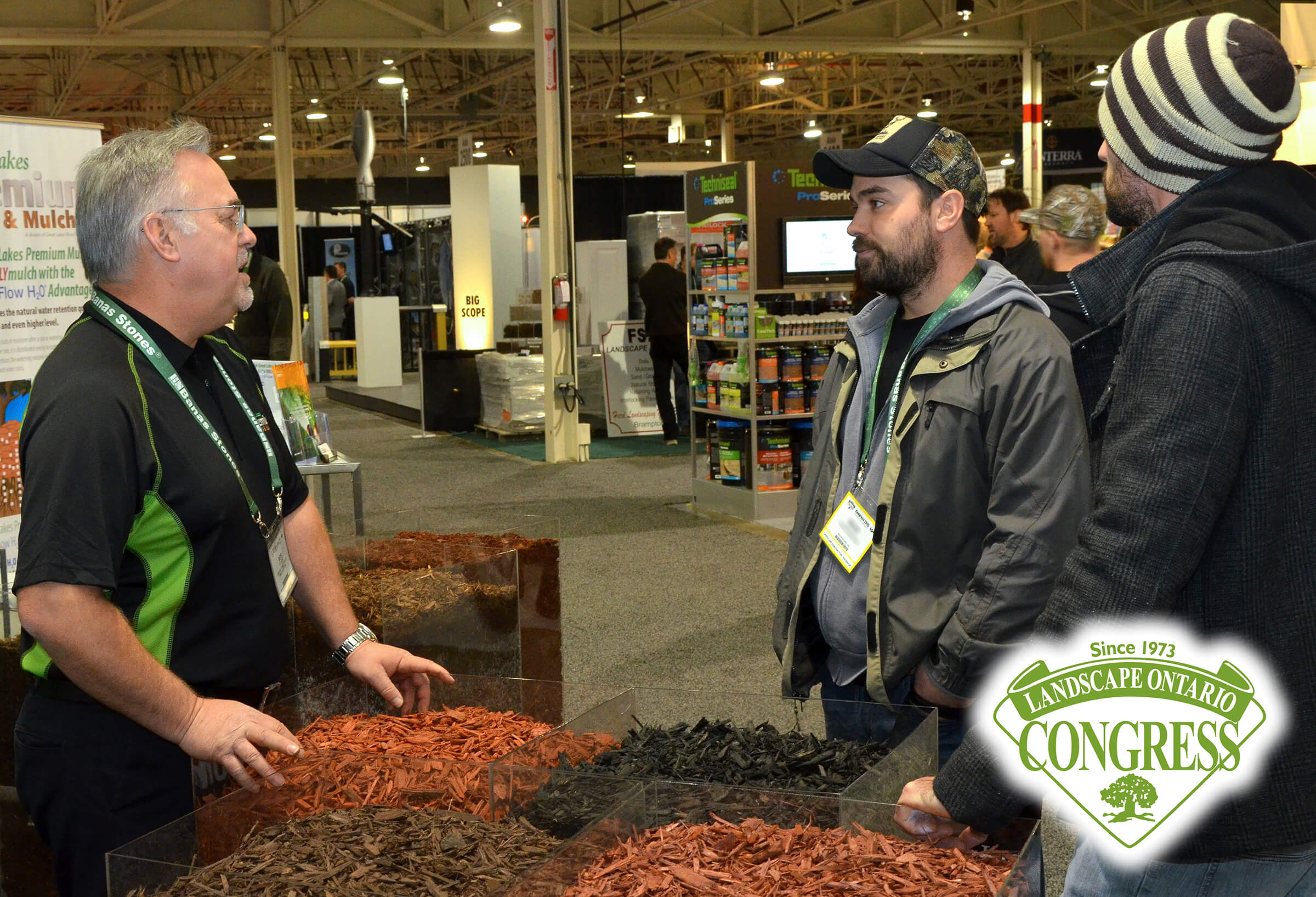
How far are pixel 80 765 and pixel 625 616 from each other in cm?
401

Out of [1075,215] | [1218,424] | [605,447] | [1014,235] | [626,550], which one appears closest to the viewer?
[1218,424]

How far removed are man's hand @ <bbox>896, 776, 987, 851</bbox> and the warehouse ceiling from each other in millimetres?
9877

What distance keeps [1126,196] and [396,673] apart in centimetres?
143

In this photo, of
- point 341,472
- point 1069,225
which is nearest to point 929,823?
point 341,472

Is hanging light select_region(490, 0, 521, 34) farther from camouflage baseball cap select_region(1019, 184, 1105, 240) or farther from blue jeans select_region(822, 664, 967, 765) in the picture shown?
blue jeans select_region(822, 664, 967, 765)

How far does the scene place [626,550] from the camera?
719 cm

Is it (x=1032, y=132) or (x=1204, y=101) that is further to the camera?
(x=1032, y=132)

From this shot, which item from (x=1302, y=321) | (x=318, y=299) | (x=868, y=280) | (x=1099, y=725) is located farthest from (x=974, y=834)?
(x=318, y=299)

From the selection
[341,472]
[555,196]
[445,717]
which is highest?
[555,196]

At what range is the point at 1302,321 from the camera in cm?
123

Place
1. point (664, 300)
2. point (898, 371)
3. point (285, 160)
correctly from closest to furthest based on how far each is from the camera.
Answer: point (898, 371) < point (664, 300) < point (285, 160)

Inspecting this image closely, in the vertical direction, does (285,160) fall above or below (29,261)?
above

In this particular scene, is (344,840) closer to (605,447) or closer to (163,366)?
(163,366)

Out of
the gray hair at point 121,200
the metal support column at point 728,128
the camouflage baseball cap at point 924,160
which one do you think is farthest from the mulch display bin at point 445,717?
the metal support column at point 728,128
